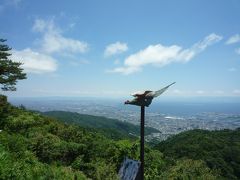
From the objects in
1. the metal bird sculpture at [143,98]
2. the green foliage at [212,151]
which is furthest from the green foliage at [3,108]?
the green foliage at [212,151]

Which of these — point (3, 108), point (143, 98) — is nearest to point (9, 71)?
point (3, 108)

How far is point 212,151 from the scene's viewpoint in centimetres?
5062

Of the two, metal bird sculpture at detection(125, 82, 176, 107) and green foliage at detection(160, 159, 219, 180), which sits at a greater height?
metal bird sculpture at detection(125, 82, 176, 107)

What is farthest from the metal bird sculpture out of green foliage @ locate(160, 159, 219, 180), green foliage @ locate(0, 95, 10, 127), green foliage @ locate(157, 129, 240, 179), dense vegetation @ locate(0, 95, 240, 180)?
green foliage @ locate(157, 129, 240, 179)

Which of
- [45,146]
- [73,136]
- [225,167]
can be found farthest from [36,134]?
[225,167]

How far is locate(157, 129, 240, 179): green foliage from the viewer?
150ft

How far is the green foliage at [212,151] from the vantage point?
4584cm

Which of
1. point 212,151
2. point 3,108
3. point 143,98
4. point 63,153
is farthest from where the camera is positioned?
point 212,151

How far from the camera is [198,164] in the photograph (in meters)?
21.2

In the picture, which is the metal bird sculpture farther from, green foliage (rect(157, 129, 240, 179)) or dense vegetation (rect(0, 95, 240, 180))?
green foliage (rect(157, 129, 240, 179))

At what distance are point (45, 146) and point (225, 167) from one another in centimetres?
3660

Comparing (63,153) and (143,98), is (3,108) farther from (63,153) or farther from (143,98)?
(143,98)

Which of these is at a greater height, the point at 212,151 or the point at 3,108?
the point at 3,108

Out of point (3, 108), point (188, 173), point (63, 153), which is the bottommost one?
point (188, 173)
